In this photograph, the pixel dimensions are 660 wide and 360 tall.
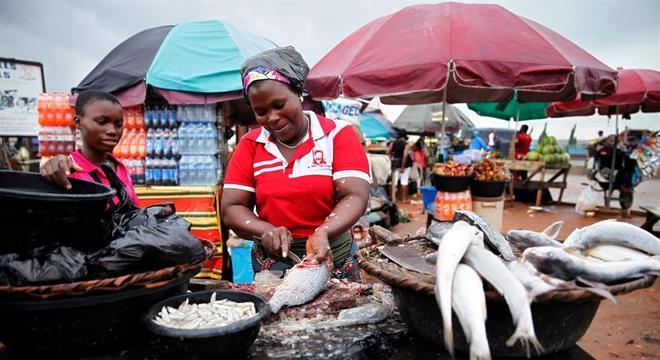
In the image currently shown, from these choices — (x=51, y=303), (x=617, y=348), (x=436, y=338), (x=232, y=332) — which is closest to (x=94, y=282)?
(x=51, y=303)

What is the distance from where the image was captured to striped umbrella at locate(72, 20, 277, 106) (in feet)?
15.8

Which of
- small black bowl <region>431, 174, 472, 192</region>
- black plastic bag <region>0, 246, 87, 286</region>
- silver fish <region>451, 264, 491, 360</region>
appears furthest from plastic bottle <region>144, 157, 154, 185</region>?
silver fish <region>451, 264, 491, 360</region>

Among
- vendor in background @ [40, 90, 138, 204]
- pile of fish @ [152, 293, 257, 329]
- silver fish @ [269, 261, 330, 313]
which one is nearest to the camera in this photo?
pile of fish @ [152, 293, 257, 329]

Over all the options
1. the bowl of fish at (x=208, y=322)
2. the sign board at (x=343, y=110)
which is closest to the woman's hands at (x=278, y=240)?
the bowl of fish at (x=208, y=322)

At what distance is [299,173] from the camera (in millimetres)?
1990

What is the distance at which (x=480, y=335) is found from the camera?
102 centimetres

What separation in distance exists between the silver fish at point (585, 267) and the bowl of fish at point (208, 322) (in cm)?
92

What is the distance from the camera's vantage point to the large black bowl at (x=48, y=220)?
1.13 meters

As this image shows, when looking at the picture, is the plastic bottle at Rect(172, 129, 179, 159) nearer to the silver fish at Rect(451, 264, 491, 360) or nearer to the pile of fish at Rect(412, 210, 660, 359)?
the pile of fish at Rect(412, 210, 660, 359)

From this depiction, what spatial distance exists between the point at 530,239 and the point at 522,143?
11.8 meters

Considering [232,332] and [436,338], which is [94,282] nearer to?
[232,332]

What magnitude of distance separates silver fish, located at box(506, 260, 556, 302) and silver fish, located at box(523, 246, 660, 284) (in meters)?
0.05

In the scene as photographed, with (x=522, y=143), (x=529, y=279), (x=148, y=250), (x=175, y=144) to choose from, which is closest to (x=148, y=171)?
(x=175, y=144)

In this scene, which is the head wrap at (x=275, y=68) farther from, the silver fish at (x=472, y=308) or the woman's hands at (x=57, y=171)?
the silver fish at (x=472, y=308)
